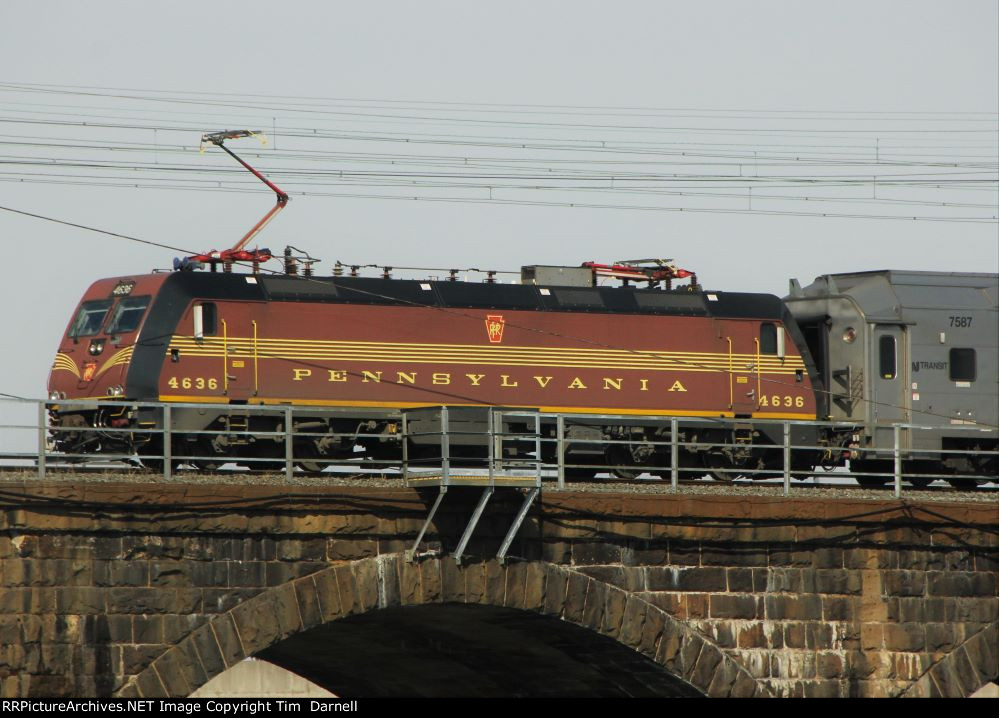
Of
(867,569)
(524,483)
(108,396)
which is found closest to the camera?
(524,483)

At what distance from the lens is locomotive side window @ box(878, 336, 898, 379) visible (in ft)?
108

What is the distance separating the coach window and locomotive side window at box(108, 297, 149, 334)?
54.2 feet

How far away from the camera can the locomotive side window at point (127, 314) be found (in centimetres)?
2861

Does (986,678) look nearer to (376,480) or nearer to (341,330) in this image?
(376,480)

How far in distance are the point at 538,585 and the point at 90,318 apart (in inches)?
445

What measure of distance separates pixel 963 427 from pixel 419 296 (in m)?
11.1

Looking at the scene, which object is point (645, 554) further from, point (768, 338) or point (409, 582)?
point (768, 338)

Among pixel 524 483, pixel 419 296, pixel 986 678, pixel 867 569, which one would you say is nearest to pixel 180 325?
pixel 419 296

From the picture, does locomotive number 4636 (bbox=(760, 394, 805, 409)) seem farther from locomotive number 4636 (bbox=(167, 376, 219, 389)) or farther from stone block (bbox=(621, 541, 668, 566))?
locomotive number 4636 (bbox=(167, 376, 219, 389))

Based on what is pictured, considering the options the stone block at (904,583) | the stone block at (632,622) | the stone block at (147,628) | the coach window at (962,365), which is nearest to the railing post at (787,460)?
the stone block at (904,583)

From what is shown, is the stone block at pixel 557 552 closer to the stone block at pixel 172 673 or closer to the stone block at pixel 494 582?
the stone block at pixel 494 582

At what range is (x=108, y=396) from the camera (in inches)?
1102

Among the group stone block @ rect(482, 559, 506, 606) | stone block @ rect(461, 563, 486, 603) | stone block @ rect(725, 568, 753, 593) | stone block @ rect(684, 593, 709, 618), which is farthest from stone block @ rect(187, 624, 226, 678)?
stone block @ rect(725, 568, 753, 593)

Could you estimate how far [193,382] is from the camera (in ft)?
→ 92.3
